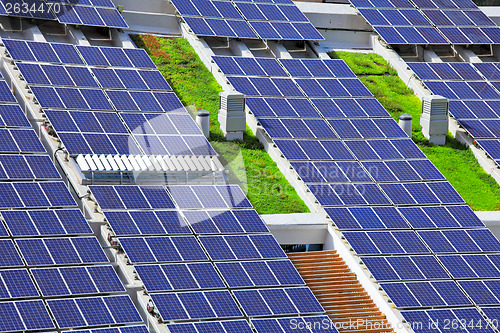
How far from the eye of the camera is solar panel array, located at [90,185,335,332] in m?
35.1

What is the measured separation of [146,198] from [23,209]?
507cm

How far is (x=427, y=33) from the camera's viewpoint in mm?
56875

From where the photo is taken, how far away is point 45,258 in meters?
34.8

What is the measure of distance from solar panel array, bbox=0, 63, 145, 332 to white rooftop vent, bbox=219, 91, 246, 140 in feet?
31.9

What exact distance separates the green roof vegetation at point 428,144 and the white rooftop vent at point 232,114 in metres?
8.96

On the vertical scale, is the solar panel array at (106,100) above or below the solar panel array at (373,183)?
above

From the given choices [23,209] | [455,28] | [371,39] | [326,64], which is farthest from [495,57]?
[23,209]

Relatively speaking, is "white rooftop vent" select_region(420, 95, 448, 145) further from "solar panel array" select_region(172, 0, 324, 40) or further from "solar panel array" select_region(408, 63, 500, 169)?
"solar panel array" select_region(172, 0, 324, 40)

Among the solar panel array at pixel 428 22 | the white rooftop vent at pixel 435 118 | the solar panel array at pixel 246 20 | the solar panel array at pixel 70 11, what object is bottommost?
the white rooftop vent at pixel 435 118

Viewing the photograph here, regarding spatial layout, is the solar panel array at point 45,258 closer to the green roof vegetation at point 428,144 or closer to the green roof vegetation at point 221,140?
the green roof vegetation at point 221,140

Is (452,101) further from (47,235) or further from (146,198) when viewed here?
(47,235)

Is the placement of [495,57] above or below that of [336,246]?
above

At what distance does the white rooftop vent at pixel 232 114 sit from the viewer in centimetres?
4566

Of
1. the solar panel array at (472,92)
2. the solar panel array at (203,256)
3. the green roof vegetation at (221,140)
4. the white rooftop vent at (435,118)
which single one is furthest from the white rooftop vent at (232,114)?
the solar panel array at (472,92)
